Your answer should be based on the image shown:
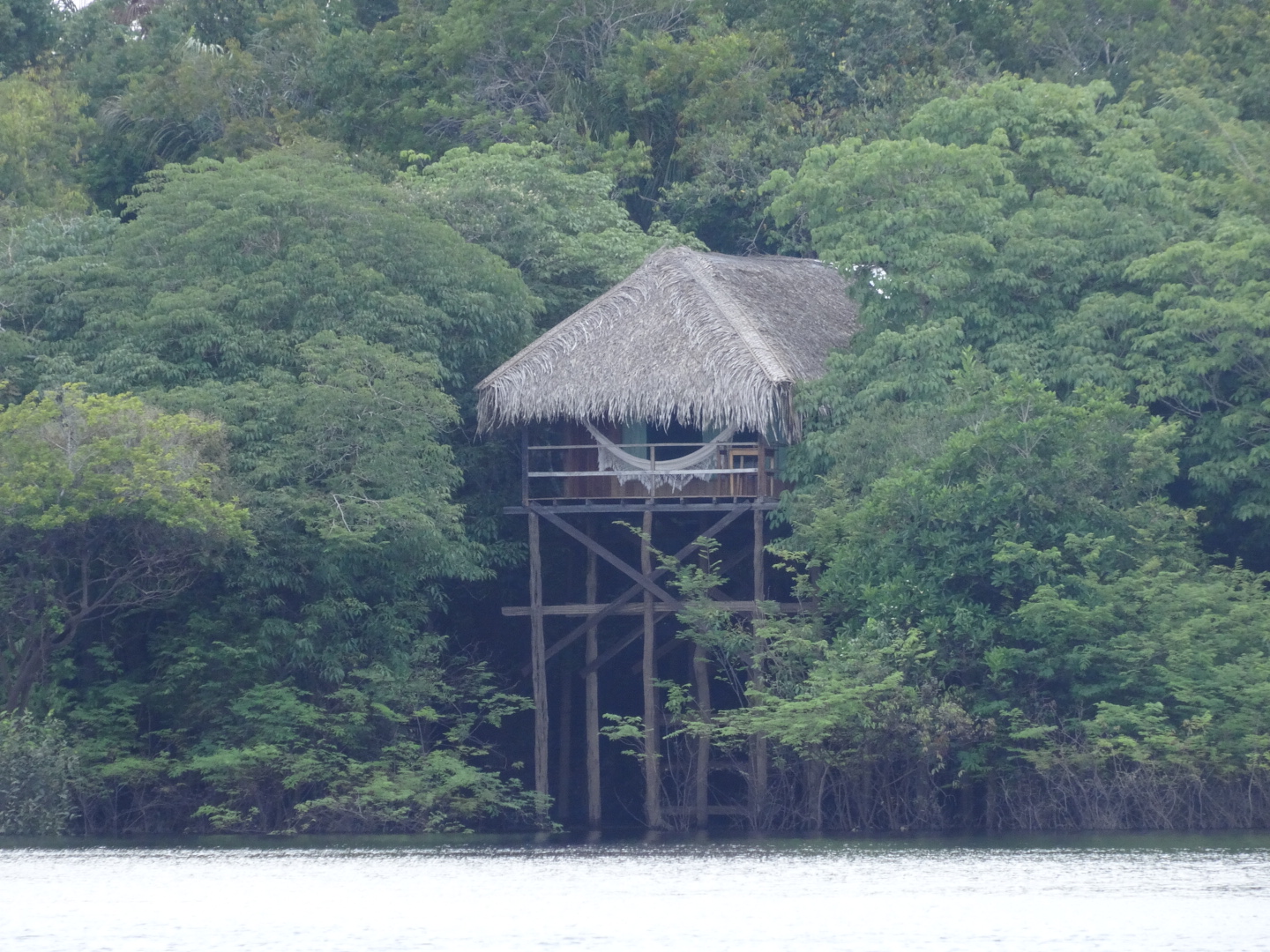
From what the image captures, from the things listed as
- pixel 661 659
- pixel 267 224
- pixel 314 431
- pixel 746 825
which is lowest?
pixel 746 825

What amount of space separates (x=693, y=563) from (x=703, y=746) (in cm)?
253

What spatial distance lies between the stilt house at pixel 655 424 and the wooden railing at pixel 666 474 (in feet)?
0.07

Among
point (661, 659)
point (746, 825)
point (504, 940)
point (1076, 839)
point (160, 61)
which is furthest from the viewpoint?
point (160, 61)

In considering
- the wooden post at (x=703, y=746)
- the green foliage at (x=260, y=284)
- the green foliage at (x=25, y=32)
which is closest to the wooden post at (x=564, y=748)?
the wooden post at (x=703, y=746)

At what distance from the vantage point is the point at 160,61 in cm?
3816

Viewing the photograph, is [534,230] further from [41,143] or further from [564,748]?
[41,143]

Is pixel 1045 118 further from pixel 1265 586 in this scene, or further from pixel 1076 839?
pixel 1076 839

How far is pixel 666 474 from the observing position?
26031 millimetres

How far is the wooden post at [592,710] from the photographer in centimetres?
2677

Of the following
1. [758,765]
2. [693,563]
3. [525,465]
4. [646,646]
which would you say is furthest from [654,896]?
[693,563]

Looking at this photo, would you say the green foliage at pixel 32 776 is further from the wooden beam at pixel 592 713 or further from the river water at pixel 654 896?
the wooden beam at pixel 592 713

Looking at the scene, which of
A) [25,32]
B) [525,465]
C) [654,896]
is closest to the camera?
[654,896]

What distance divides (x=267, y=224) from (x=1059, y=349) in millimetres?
9461

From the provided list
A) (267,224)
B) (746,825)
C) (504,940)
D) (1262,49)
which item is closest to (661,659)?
(746,825)
